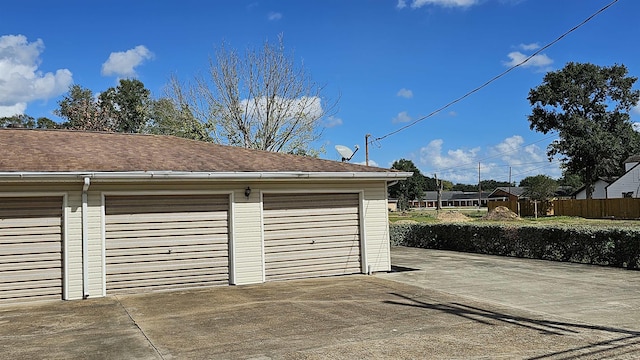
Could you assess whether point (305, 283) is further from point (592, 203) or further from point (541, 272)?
point (592, 203)

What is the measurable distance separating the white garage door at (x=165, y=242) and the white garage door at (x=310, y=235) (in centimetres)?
99

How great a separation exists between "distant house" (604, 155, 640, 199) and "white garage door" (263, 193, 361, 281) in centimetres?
4344

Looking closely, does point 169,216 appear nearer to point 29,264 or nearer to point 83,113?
point 29,264

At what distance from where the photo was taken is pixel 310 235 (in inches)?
437

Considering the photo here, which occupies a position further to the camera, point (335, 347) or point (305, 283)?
point (305, 283)

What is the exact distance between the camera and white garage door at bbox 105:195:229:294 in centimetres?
948

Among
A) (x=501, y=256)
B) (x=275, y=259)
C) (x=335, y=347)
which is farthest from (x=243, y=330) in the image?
(x=501, y=256)

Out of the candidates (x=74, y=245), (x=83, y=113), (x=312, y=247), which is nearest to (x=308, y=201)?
(x=312, y=247)

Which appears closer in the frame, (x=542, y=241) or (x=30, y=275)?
(x=30, y=275)

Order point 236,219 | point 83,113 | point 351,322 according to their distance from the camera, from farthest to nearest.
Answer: point 83,113, point 236,219, point 351,322

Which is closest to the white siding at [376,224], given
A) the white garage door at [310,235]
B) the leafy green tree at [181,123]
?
the white garage door at [310,235]

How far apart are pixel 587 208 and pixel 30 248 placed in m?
42.8

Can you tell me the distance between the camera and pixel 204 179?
389 inches

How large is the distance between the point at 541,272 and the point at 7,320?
10.3 m
